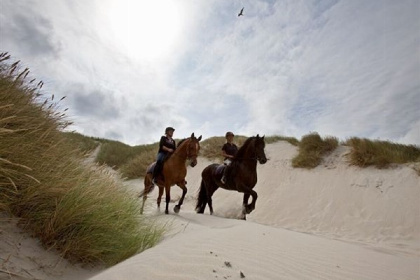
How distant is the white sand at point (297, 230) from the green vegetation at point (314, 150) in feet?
1.28

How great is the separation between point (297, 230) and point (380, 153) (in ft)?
17.7

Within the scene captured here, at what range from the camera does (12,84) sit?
3574mm

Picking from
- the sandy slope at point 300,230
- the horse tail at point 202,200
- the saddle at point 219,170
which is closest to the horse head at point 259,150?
the saddle at point 219,170

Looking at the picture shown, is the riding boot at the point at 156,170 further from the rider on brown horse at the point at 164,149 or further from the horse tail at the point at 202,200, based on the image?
the horse tail at the point at 202,200

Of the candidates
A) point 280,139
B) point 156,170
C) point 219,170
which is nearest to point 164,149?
point 156,170

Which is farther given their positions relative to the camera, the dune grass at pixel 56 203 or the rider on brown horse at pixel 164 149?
the rider on brown horse at pixel 164 149

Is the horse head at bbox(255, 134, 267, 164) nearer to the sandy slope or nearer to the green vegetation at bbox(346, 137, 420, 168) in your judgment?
the sandy slope

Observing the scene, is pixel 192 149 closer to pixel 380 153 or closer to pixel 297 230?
pixel 297 230

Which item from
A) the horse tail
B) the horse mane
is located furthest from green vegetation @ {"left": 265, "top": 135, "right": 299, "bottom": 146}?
the horse mane

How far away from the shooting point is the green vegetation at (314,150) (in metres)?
13.6

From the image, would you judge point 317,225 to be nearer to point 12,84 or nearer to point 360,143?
point 360,143

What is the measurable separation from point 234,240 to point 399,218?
8.68 m

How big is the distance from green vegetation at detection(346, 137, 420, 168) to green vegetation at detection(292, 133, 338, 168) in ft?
3.46

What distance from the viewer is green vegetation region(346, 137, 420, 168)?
11.6 metres
